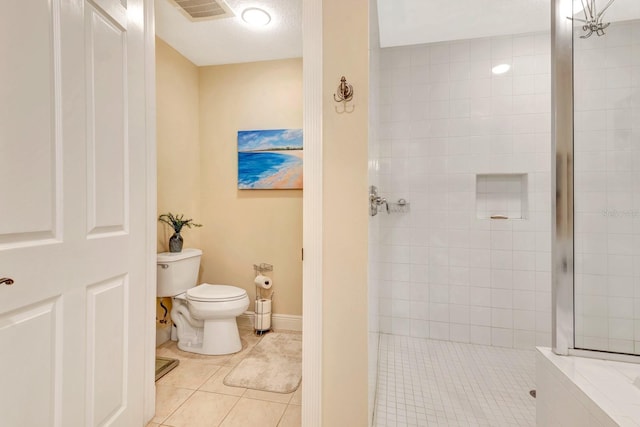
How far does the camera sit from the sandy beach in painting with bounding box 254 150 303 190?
8.86 feet

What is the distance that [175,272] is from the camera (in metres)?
2.34

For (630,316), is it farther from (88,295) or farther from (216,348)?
(216,348)

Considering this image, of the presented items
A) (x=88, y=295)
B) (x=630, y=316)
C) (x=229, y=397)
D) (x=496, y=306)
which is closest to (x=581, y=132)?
(x=630, y=316)

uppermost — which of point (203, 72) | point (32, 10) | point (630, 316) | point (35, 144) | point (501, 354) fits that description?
point (203, 72)

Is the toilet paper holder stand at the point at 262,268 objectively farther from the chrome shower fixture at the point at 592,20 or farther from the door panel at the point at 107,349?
the chrome shower fixture at the point at 592,20

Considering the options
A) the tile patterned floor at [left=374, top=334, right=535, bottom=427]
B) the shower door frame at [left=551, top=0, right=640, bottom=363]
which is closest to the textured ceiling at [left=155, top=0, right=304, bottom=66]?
the shower door frame at [left=551, top=0, right=640, bottom=363]

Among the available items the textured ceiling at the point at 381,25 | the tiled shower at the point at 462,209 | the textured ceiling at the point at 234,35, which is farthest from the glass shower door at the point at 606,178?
the textured ceiling at the point at 234,35

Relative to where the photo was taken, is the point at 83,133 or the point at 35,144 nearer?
the point at 35,144

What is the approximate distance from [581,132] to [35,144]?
194 centimetres

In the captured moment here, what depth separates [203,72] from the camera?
2898 mm

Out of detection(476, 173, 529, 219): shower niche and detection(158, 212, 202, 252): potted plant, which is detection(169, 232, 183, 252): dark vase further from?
detection(476, 173, 529, 219): shower niche

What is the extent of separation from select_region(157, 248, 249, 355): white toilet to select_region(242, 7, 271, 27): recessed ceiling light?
5.96 feet

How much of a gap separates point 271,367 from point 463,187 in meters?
2.04

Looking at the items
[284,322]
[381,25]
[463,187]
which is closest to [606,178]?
[463,187]
